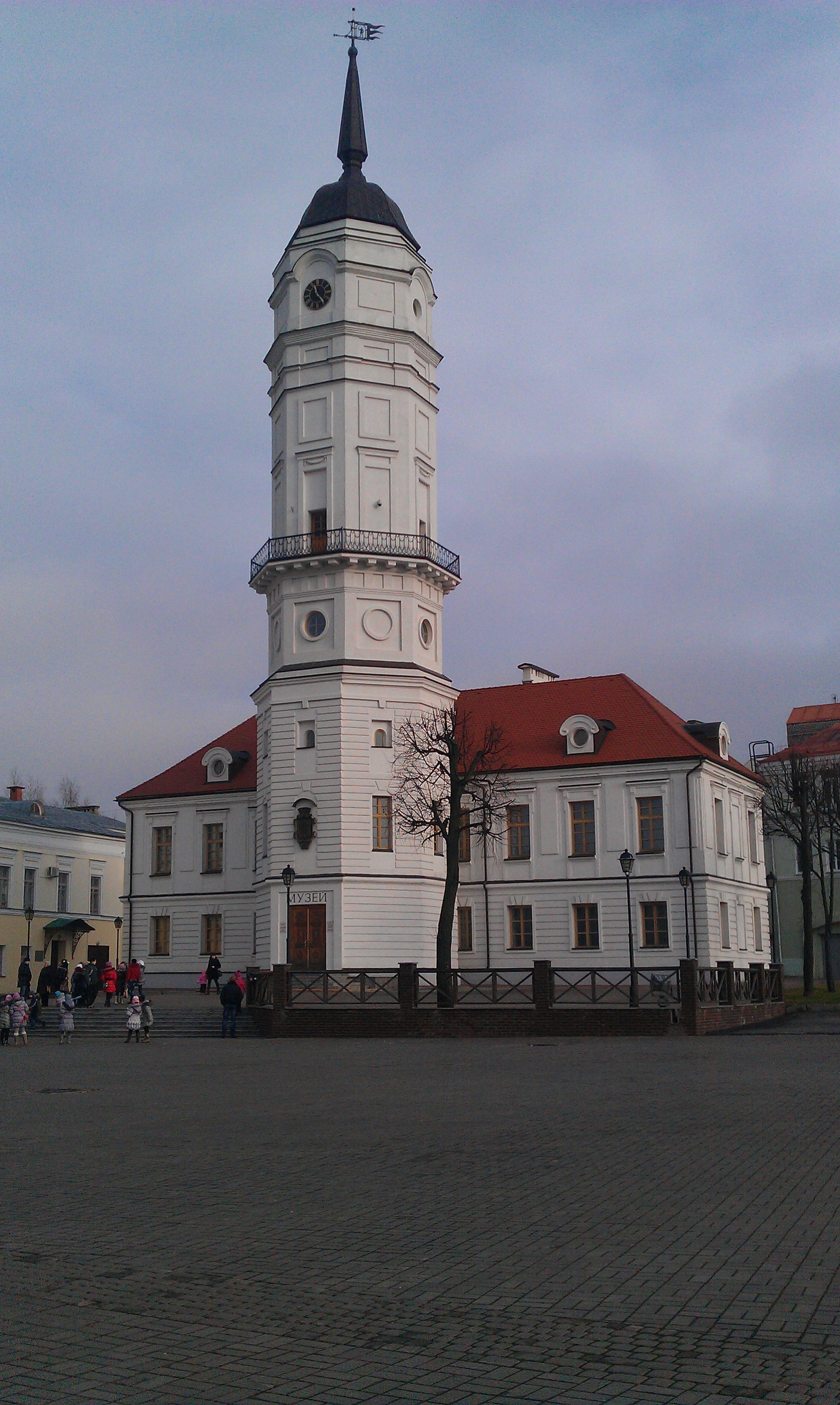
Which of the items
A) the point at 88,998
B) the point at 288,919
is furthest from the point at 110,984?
the point at 288,919

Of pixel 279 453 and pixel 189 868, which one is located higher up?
pixel 279 453

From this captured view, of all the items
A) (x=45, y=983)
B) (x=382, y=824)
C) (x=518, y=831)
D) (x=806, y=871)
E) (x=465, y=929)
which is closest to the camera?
(x=45, y=983)

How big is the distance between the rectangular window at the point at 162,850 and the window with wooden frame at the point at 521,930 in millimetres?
14982

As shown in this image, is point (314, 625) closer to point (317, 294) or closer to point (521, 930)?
point (317, 294)

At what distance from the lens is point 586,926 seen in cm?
4984

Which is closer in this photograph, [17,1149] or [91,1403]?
[91,1403]

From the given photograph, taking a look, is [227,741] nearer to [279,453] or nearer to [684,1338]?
[279,453]

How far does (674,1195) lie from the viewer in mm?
9445

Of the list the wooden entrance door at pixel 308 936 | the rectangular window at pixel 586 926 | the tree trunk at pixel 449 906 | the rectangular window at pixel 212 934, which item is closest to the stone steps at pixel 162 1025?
the tree trunk at pixel 449 906

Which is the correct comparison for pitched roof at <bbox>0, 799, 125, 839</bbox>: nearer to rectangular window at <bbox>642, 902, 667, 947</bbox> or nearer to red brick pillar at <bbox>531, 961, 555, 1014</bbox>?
rectangular window at <bbox>642, 902, 667, 947</bbox>

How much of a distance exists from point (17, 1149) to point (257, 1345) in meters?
7.16

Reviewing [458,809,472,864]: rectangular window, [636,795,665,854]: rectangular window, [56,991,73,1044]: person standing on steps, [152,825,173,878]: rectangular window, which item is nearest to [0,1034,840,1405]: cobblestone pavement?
[56,991,73,1044]: person standing on steps

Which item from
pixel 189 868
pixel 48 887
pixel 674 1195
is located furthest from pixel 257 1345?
pixel 48 887

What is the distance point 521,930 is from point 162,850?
52.6 ft
